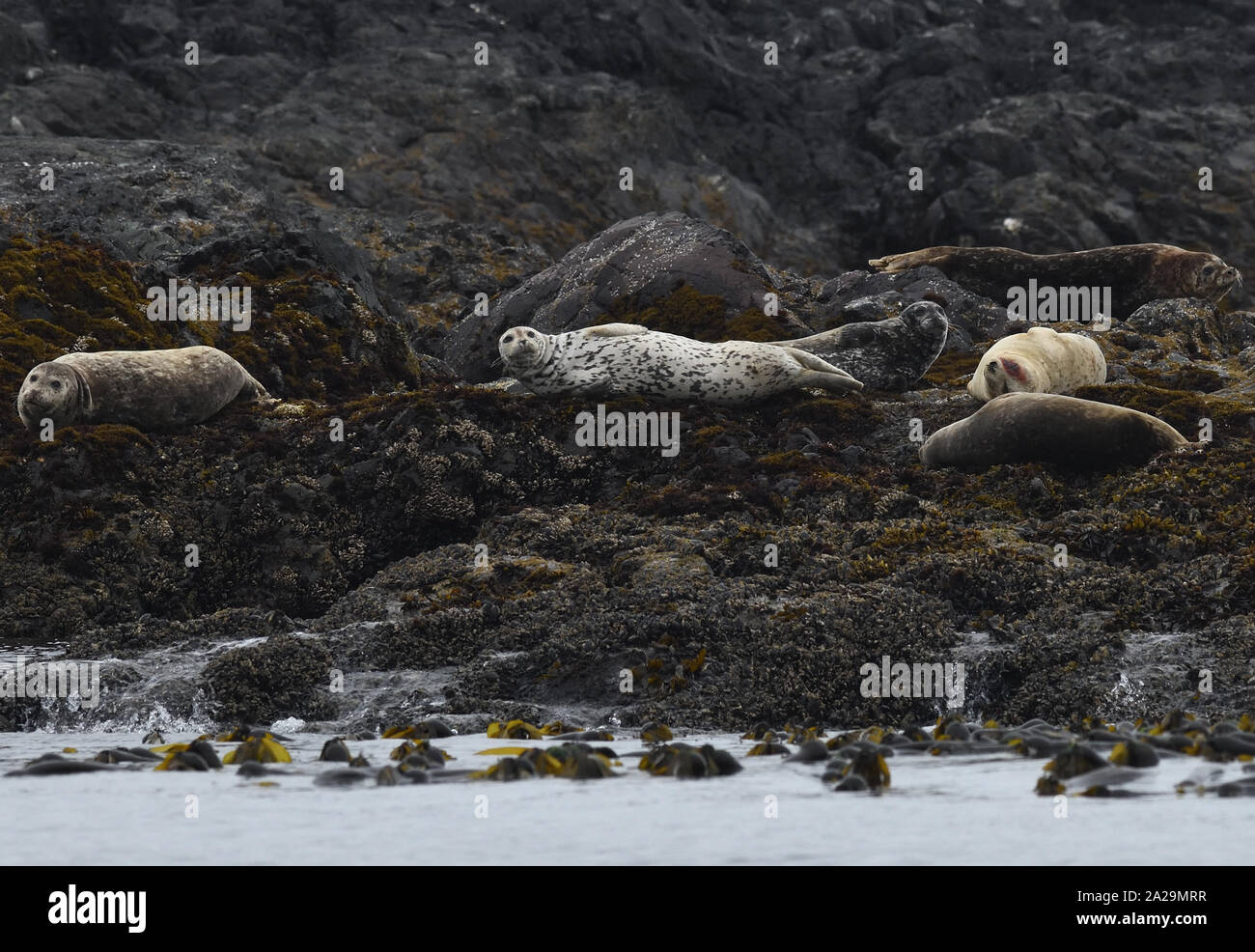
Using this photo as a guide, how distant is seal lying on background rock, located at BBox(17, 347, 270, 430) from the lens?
9.95 metres

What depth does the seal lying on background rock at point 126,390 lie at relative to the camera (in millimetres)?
9945

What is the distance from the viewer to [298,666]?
679 cm

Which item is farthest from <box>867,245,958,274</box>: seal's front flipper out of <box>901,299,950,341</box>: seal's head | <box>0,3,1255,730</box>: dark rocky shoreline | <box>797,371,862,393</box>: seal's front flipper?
<box>797,371,862,393</box>: seal's front flipper

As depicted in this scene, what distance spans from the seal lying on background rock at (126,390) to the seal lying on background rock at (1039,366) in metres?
6.26

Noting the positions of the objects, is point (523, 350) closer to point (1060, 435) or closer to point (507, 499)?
point (507, 499)

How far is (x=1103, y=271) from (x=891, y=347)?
271 inches

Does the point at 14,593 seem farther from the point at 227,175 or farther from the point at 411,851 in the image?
the point at 227,175

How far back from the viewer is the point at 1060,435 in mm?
→ 8898

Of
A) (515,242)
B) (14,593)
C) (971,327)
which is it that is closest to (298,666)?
(14,593)

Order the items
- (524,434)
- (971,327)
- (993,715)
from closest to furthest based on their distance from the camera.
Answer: (993,715) → (524,434) → (971,327)

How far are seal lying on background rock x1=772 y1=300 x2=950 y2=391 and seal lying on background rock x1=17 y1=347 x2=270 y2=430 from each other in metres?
5.13

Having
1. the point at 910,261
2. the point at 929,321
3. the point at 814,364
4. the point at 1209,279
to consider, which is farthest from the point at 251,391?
the point at 1209,279
